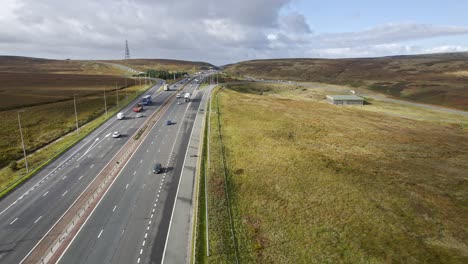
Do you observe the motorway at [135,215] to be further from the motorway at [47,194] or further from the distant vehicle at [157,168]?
the motorway at [47,194]

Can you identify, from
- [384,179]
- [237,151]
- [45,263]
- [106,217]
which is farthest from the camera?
[237,151]

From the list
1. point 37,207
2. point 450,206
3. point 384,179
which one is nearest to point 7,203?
point 37,207

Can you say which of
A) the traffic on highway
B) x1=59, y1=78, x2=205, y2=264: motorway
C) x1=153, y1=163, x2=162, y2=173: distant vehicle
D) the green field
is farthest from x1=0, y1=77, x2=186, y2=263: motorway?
the green field

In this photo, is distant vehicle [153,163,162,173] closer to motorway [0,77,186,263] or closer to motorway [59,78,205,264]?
motorway [59,78,205,264]

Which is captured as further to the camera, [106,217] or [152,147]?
[152,147]

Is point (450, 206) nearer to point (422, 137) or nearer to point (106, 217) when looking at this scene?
point (422, 137)

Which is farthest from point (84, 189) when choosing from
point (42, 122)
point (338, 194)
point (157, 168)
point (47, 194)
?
point (42, 122)

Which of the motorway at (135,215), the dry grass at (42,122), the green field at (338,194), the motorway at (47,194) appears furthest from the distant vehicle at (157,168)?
the dry grass at (42,122)
